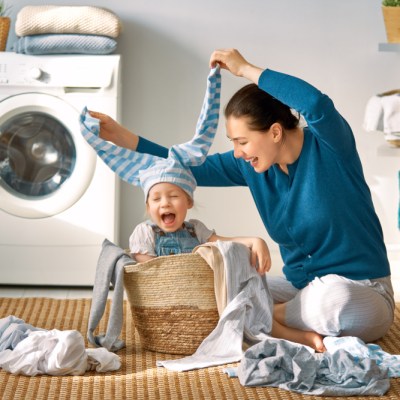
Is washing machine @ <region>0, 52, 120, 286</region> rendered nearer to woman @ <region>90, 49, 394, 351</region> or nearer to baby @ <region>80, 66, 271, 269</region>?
baby @ <region>80, 66, 271, 269</region>

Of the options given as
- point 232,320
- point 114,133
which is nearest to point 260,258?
point 232,320

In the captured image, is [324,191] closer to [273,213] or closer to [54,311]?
[273,213]

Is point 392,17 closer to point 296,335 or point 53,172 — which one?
point 53,172

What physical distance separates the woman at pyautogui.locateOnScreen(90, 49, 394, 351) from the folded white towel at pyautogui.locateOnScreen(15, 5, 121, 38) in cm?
104

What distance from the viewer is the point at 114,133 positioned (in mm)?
2641

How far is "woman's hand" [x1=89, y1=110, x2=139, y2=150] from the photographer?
262 cm

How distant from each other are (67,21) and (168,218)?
3.96 ft

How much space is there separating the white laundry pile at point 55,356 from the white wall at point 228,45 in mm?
1609

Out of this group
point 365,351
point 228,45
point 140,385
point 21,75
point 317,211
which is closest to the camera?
point 140,385

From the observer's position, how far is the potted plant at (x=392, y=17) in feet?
11.5

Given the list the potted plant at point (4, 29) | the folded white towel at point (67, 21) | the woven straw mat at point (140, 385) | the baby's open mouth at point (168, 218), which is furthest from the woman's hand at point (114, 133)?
the potted plant at point (4, 29)

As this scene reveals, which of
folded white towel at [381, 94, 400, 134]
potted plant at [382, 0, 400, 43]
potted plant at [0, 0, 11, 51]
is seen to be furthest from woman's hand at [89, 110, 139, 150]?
potted plant at [382, 0, 400, 43]

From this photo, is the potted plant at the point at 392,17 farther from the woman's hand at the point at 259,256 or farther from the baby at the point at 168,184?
the woman's hand at the point at 259,256

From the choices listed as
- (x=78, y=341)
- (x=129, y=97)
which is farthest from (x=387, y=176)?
(x=78, y=341)
